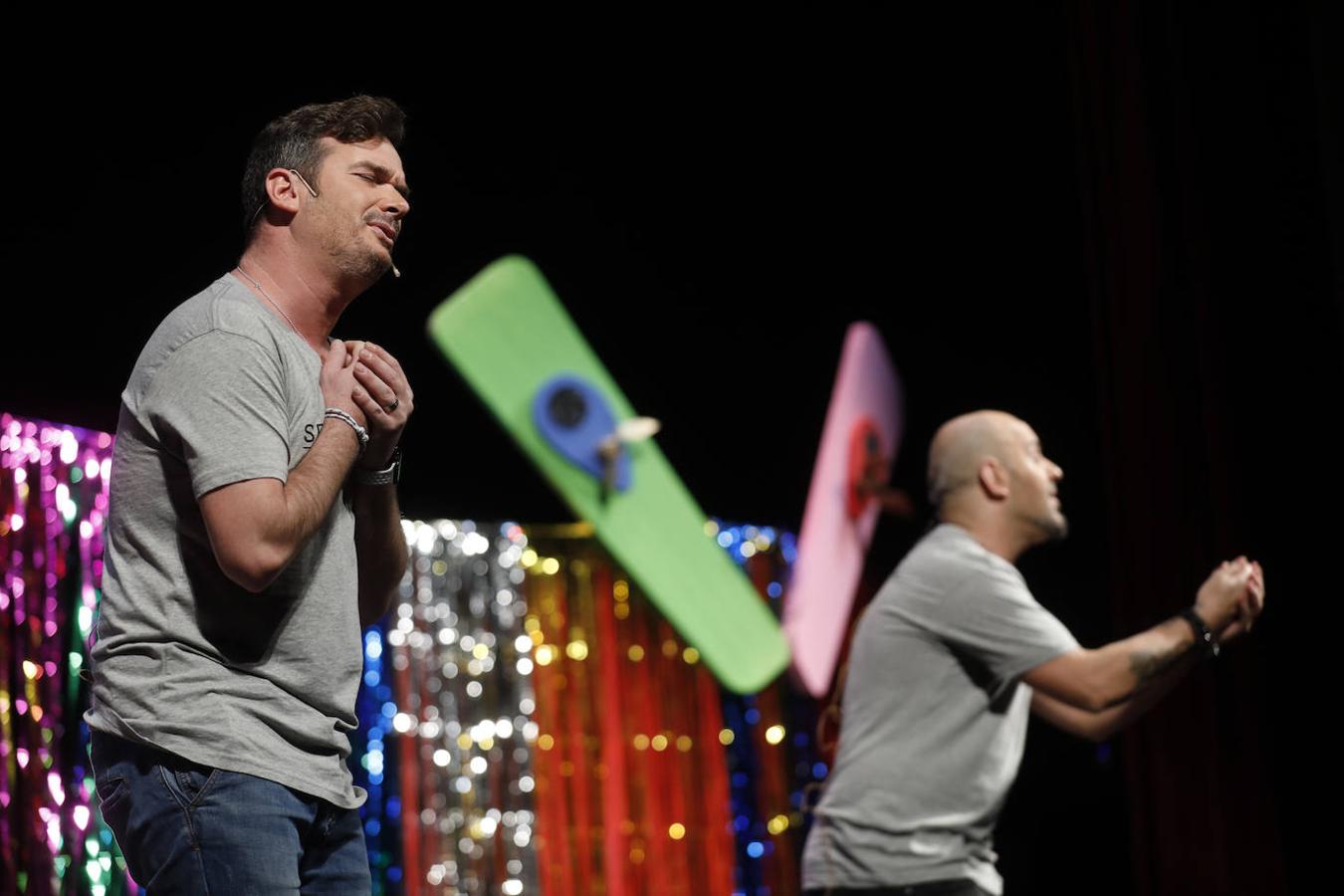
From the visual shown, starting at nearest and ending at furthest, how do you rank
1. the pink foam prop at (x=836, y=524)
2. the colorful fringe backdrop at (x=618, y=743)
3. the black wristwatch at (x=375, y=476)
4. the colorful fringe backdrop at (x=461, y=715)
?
the black wristwatch at (x=375, y=476) → the colorful fringe backdrop at (x=461, y=715) → the pink foam prop at (x=836, y=524) → the colorful fringe backdrop at (x=618, y=743)

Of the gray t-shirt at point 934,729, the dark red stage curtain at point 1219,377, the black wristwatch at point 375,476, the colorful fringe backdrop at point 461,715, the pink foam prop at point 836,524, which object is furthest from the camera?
the pink foam prop at point 836,524

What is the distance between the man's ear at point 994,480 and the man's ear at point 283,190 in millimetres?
1333

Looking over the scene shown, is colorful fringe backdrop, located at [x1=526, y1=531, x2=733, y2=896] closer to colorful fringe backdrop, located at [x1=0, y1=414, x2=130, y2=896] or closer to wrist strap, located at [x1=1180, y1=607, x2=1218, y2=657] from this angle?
colorful fringe backdrop, located at [x1=0, y1=414, x2=130, y2=896]

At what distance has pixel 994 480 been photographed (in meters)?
2.35

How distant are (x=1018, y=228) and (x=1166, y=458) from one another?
1.03 metres

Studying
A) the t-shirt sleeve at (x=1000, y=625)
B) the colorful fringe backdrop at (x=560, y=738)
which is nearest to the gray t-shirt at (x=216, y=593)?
the t-shirt sleeve at (x=1000, y=625)

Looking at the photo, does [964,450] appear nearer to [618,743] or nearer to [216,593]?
[216,593]

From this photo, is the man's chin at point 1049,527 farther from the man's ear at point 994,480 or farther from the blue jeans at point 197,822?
the blue jeans at point 197,822

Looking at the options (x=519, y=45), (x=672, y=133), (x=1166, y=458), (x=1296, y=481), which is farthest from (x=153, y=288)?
(x=1296, y=481)

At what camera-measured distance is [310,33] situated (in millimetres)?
3146

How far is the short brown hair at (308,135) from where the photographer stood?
140 centimetres

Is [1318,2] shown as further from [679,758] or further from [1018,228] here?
[679,758]

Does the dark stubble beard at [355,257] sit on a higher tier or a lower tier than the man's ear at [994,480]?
higher

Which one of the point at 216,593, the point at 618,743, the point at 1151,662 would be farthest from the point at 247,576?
the point at 618,743
